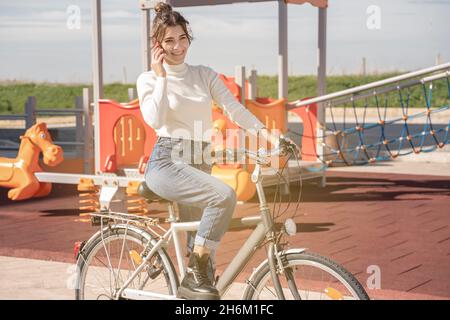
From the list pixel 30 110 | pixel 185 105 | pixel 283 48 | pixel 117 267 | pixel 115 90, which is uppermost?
pixel 283 48

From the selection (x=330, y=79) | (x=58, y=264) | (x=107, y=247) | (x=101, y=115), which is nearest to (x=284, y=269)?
(x=107, y=247)

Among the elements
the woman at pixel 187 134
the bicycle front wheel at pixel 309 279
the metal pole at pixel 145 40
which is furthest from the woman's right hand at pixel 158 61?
the metal pole at pixel 145 40

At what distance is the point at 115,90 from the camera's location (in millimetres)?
61062

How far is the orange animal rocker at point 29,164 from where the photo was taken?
10227 mm

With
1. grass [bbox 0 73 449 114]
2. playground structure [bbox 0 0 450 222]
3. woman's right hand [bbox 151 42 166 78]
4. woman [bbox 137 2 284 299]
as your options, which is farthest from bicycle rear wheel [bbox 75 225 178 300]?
grass [bbox 0 73 449 114]

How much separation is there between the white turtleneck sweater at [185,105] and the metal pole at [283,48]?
7.18 meters

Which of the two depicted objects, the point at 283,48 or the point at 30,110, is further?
the point at 30,110

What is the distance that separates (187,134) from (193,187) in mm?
288

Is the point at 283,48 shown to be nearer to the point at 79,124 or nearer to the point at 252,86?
the point at 252,86

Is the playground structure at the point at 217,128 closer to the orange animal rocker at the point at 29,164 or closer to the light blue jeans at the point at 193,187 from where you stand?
the orange animal rocker at the point at 29,164

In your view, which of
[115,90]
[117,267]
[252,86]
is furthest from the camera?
[115,90]

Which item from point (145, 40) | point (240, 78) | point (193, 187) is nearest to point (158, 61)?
point (193, 187)

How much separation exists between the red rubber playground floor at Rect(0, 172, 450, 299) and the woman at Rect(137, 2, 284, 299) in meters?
1.87

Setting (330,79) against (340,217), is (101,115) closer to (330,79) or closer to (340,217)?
(340,217)
